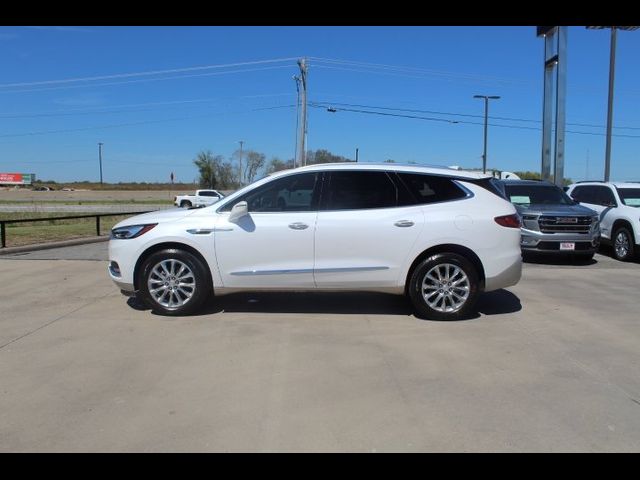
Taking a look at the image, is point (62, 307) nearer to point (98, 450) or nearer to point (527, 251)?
point (98, 450)

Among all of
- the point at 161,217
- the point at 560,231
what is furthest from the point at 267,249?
the point at 560,231

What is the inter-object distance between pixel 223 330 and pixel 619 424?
3.73m

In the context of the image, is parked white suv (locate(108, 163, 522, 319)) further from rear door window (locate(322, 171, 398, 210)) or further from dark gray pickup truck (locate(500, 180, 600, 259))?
dark gray pickup truck (locate(500, 180, 600, 259))

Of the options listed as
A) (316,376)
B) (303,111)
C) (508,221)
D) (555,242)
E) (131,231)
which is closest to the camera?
(316,376)

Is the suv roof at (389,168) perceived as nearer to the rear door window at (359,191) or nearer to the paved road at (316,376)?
the rear door window at (359,191)

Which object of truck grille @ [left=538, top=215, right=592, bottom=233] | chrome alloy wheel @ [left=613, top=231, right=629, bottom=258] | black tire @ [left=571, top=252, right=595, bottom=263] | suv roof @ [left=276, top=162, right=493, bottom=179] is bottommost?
black tire @ [left=571, top=252, right=595, bottom=263]

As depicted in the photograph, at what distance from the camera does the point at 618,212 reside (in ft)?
39.5

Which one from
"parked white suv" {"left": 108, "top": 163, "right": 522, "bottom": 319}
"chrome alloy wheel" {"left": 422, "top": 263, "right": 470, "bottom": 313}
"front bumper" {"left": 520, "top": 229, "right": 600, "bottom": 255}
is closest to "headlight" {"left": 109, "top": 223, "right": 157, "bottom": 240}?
"parked white suv" {"left": 108, "top": 163, "right": 522, "bottom": 319}

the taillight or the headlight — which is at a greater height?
the taillight

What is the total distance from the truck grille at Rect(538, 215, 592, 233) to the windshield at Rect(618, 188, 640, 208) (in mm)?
2030

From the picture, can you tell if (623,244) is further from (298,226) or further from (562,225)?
(298,226)

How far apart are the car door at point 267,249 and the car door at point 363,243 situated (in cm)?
15

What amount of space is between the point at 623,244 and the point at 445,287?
7541 mm

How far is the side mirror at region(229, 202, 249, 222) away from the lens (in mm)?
6109
